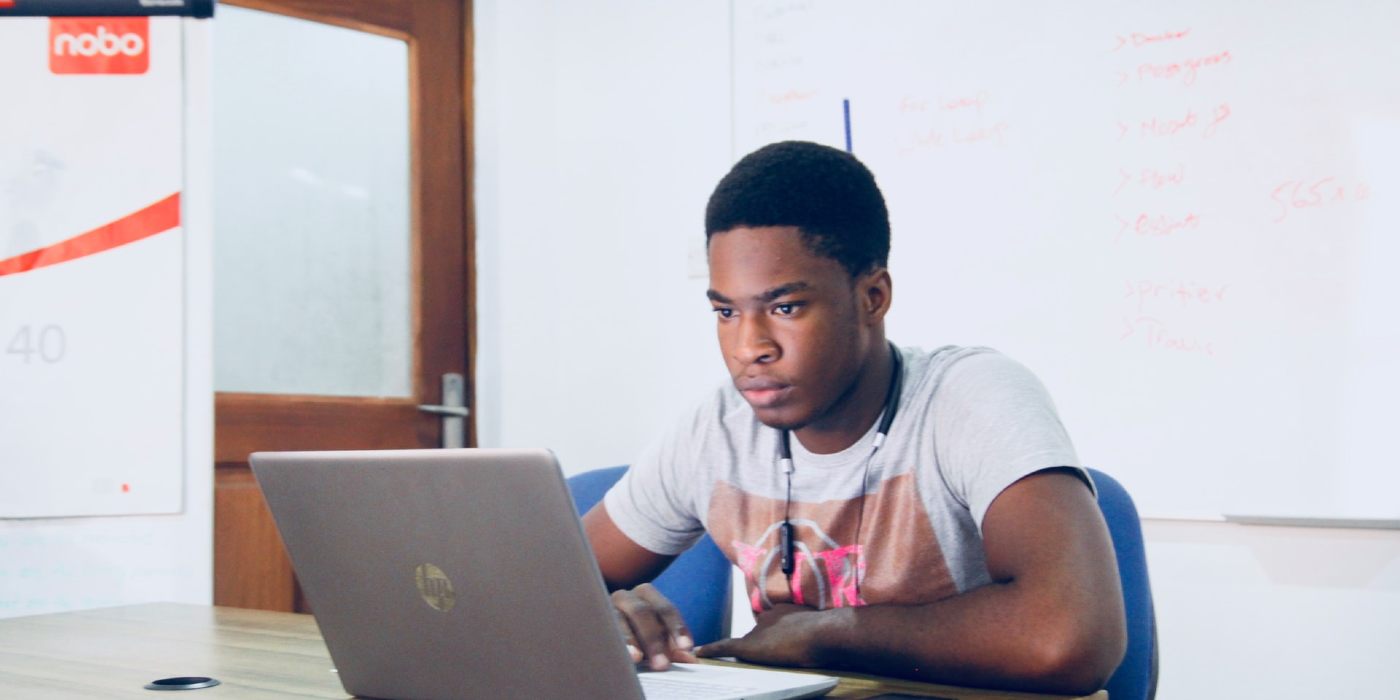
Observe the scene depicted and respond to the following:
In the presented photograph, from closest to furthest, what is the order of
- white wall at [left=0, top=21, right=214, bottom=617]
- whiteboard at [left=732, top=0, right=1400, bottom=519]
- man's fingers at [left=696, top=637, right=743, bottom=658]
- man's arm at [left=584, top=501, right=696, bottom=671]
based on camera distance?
man's arm at [left=584, top=501, right=696, bottom=671]
man's fingers at [left=696, top=637, right=743, bottom=658]
whiteboard at [left=732, top=0, right=1400, bottom=519]
white wall at [left=0, top=21, right=214, bottom=617]

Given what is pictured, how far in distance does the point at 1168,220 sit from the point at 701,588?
1.22 m

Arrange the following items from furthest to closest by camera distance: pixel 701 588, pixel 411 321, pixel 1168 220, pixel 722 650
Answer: pixel 411 321 → pixel 1168 220 → pixel 701 588 → pixel 722 650

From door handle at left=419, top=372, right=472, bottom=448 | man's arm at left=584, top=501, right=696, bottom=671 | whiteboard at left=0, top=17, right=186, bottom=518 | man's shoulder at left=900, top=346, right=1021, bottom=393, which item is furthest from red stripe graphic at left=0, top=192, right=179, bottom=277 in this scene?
Answer: man's arm at left=584, top=501, right=696, bottom=671

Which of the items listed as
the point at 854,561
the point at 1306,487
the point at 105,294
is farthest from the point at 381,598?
the point at 105,294

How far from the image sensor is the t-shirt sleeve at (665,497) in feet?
5.17

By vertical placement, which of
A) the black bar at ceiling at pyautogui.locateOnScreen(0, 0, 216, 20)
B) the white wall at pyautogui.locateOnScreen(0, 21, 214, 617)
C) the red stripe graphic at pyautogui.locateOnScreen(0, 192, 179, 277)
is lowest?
the white wall at pyautogui.locateOnScreen(0, 21, 214, 617)

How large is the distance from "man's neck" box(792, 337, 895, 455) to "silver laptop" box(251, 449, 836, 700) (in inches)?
16.4

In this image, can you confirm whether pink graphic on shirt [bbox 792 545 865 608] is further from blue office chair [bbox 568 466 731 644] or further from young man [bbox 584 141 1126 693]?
blue office chair [bbox 568 466 731 644]

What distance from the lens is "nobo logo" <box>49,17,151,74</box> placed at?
104 inches

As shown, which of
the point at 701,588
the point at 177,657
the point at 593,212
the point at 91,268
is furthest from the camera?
the point at 593,212

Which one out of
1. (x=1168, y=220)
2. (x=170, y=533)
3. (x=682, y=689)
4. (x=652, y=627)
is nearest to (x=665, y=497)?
(x=652, y=627)

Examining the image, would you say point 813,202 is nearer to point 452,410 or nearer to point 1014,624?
point 1014,624

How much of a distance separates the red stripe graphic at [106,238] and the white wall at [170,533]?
0.04m

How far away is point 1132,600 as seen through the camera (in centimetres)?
135
